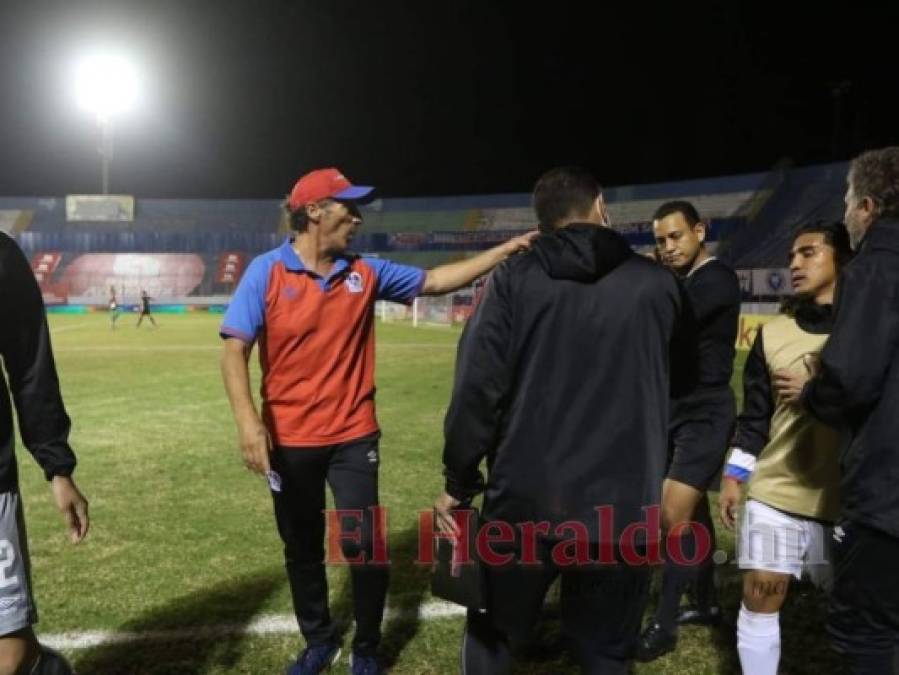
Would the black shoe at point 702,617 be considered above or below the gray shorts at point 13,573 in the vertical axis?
below

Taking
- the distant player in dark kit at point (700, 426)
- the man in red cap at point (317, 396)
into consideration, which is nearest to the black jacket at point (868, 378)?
the distant player in dark kit at point (700, 426)

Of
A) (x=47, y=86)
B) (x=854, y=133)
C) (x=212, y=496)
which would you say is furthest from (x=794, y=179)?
(x=47, y=86)

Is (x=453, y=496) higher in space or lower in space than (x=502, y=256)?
lower

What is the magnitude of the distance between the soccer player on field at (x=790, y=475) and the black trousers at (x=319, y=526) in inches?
63.0

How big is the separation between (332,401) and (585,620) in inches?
62.2

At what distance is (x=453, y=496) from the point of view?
2477mm

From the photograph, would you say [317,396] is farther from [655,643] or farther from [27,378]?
[655,643]

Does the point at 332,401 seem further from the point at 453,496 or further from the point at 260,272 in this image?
the point at 453,496

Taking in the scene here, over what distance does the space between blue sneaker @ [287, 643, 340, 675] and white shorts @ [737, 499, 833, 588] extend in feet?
6.25

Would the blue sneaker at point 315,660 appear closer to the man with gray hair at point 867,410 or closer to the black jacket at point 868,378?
the man with gray hair at point 867,410

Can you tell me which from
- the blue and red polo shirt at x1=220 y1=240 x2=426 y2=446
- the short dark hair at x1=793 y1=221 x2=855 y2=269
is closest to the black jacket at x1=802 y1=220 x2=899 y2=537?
the short dark hair at x1=793 y1=221 x2=855 y2=269

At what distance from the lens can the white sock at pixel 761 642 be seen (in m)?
3.01

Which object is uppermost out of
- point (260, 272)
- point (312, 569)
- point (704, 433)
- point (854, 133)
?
point (854, 133)

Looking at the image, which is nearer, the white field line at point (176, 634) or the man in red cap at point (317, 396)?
the man in red cap at point (317, 396)
